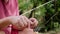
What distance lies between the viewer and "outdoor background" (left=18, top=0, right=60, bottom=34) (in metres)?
2.24

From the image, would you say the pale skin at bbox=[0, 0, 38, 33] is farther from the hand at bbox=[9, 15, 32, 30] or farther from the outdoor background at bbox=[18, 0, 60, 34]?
the outdoor background at bbox=[18, 0, 60, 34]

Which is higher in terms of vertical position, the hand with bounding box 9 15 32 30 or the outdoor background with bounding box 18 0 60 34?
the outdoor background with bounding box 18 0 60 34

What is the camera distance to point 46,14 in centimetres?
247

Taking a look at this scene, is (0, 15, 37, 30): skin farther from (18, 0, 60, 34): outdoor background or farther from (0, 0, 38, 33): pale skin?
(18, 0, 60, 34): outdoor background

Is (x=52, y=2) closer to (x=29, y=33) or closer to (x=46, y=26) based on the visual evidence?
(x=46, y=26)

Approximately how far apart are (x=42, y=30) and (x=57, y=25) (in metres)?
0.20

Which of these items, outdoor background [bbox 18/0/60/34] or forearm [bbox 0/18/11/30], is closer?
forearm [bbox 0/18/11/30]

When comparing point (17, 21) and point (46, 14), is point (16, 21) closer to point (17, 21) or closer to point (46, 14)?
point (17, 21)

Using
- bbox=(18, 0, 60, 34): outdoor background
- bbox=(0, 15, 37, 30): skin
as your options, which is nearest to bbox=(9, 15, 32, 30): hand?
bbox=(0, 15, 37, 30): skin

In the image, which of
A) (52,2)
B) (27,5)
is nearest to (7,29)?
(27,5)

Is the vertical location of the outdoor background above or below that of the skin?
above

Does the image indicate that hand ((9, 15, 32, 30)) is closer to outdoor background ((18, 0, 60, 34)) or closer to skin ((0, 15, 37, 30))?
skin ((0, 15, 37, 30))

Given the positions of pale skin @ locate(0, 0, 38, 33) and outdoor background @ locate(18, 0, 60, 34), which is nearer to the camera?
pale skin @ locate(0, 0, 38, 33)

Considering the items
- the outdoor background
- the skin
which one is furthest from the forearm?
the outdoor background
